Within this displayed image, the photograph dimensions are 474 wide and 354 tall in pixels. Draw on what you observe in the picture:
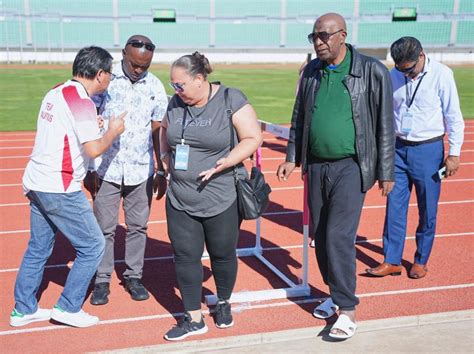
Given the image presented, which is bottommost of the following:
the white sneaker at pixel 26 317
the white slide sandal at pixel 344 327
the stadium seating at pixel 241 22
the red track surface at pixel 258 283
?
the red track surface at pixel 258 283

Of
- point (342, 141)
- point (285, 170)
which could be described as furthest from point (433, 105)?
point (285, 170)

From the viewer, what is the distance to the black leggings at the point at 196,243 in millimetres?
3926

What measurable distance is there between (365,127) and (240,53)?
53.0m

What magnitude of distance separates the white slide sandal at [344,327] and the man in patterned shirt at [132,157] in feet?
5.30

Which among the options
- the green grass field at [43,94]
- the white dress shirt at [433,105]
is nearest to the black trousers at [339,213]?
the white dress shirt at [433,105]

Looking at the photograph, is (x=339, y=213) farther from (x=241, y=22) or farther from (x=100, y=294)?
(x=241, y=22)

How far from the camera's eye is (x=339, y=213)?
3.96m

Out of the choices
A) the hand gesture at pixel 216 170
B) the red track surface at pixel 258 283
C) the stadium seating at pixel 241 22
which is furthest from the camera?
the stadium seating at pixel 241 22

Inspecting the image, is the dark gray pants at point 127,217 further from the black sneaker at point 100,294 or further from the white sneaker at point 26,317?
the white sneaker at point 26,317

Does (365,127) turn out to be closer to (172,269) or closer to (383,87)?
(383,87)

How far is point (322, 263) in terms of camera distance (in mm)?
4289

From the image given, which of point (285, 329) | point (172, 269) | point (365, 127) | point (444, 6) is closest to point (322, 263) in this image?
point (285, 329)

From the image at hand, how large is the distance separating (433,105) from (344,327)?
83.5 inches

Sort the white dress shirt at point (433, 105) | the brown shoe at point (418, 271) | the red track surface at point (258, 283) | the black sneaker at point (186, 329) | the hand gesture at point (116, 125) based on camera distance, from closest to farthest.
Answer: the hand gesture at point (116, 125)
the black sneaker at point (186, 329)
the red track surface at point (258, 283)
the white dress shirt at point (433, 105)
the brown shoe at point (418, 271)
